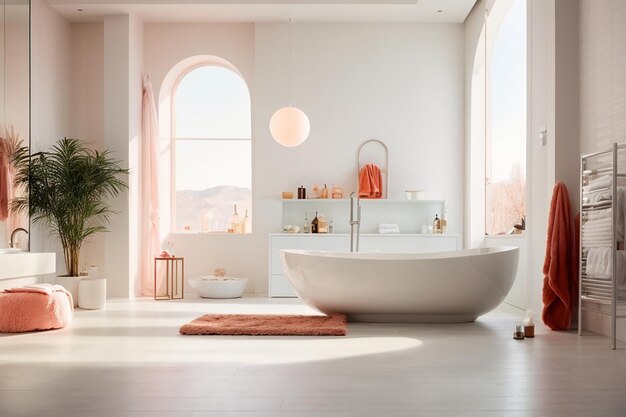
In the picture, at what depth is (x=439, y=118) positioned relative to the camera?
8.19 meters

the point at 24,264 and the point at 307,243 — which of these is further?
the point at 307,243

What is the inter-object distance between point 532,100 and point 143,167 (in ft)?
14.5

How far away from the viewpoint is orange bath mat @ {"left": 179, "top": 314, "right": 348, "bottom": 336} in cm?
477

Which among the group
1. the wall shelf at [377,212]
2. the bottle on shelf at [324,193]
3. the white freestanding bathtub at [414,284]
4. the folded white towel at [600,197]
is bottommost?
the white freestanding bathtub at [414,284]

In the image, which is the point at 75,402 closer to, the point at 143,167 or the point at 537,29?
the point at 537,29

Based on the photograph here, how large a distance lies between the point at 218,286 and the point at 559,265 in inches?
151

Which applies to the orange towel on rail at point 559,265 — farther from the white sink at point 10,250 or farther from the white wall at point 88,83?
the white wall at point 88,83

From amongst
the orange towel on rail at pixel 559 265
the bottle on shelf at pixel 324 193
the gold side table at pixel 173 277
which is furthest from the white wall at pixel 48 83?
the orange towel on rail at pixel 559 265

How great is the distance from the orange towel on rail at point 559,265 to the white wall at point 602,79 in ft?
0.68

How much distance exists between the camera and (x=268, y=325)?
16.7 feet

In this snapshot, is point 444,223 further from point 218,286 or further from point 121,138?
point 121,138

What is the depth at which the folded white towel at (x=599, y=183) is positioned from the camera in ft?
14.5

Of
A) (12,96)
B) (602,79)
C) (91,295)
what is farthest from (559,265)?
→ (12,96)

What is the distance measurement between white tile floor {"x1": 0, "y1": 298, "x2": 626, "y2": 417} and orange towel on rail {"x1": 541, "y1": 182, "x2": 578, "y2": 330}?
0.15m
